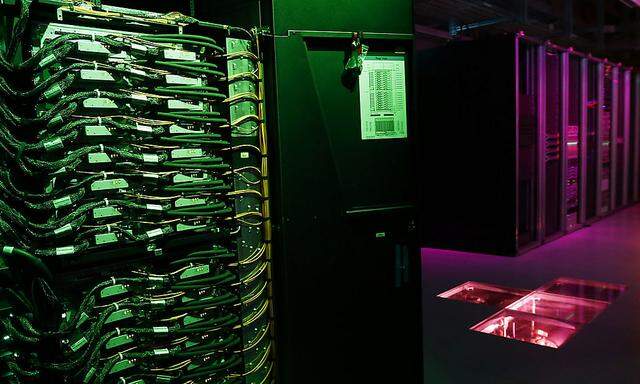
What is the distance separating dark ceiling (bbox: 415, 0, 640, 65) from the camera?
5.98m

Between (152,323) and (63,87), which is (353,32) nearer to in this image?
(63,87)

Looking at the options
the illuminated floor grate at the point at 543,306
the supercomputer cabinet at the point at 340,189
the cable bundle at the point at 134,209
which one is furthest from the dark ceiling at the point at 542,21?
the cable bundle at the point at 134,209

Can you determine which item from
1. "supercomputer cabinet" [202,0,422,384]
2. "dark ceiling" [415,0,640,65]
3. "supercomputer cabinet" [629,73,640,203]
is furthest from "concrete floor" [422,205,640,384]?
"supercomputer cabinet" [629,73,640,203]

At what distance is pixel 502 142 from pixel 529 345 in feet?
9.86

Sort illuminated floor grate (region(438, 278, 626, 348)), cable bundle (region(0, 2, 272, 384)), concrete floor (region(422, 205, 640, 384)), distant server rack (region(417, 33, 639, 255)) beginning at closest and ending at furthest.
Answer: cable bundle (region(0, 2, 272, 384))
concrete floor (region(422, 205, 640, 384))
illuminated floor grate (region(438, 278, 626, 348))
distant server rack (region(417, 33, 639, 255))

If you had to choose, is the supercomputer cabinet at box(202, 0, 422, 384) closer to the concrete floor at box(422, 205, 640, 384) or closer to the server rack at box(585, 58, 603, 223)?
the concrete floor at box(422, 205, 640, 384)

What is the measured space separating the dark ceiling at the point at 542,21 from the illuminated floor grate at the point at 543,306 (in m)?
3.04

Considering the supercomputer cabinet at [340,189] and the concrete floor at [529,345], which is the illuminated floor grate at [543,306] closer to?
the concrete floor at [529,345]

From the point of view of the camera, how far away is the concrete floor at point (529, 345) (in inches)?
120

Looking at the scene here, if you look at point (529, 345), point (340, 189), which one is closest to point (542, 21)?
point (529, 345)

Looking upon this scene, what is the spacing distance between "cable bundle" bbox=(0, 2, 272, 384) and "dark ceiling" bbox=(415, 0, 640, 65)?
13.6 feet

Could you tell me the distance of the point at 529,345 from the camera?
3.45 meters

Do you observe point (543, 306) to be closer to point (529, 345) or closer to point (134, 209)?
point (529, 345)

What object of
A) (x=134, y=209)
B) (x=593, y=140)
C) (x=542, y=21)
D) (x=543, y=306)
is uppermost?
(x=542, y=21)
